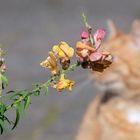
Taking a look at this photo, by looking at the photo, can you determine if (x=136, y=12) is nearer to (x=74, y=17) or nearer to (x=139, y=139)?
(x=74, y=17)

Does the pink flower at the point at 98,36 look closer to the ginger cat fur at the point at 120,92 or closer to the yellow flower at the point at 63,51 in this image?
the yellow flower at the point at 63,51

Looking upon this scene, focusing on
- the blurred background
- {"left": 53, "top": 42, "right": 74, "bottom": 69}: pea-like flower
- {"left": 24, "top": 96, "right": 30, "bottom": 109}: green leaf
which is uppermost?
the blurred background

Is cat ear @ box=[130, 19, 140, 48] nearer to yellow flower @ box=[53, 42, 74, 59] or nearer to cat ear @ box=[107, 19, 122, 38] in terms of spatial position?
cat ear @ box=[107, 19, 122, 38]

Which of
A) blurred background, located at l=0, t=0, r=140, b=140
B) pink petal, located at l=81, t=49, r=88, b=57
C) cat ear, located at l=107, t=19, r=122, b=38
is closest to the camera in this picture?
pink petal, located at l=81, t=49, r=88, b=57

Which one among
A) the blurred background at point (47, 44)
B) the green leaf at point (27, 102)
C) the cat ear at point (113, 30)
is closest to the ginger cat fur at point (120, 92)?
the cat ear at point (113, 30)

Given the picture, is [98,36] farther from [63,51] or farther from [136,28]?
[136,28]

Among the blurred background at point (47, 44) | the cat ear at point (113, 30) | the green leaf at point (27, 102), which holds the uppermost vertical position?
the blurred background at point (47, 44)

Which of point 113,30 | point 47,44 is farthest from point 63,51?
point 47,44

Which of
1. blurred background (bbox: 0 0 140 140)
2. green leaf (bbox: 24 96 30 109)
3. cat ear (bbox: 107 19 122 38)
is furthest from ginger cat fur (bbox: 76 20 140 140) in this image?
green leaf (bbox: 24 96 30 109)
